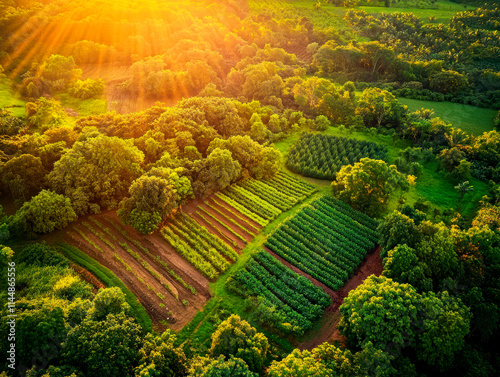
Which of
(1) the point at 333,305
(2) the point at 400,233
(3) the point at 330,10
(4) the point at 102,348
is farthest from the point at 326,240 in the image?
(3) the point at 330,10

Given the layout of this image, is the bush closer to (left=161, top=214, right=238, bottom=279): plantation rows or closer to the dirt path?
(left=161, top=214, right=238, bottom=279): plantation rows

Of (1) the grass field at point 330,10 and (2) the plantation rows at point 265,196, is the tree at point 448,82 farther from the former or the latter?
(2) the plantation rows at point 265,196

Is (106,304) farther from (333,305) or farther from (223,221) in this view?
(333,305)

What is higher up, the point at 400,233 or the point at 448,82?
the point at 448,82

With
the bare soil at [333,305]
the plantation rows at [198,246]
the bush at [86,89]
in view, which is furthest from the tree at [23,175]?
the bush at [86,89]

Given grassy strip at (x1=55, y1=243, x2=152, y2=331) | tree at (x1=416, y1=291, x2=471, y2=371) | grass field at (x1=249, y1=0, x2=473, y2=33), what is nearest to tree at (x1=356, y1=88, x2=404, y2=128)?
tree at (x1=416, y1=291, x2=471, y2=371)

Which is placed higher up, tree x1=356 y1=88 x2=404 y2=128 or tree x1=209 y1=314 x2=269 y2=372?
→ tree x1=356 y1=88 x2=404 y2=128

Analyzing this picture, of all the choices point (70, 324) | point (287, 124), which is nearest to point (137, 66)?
point (287, 124)
